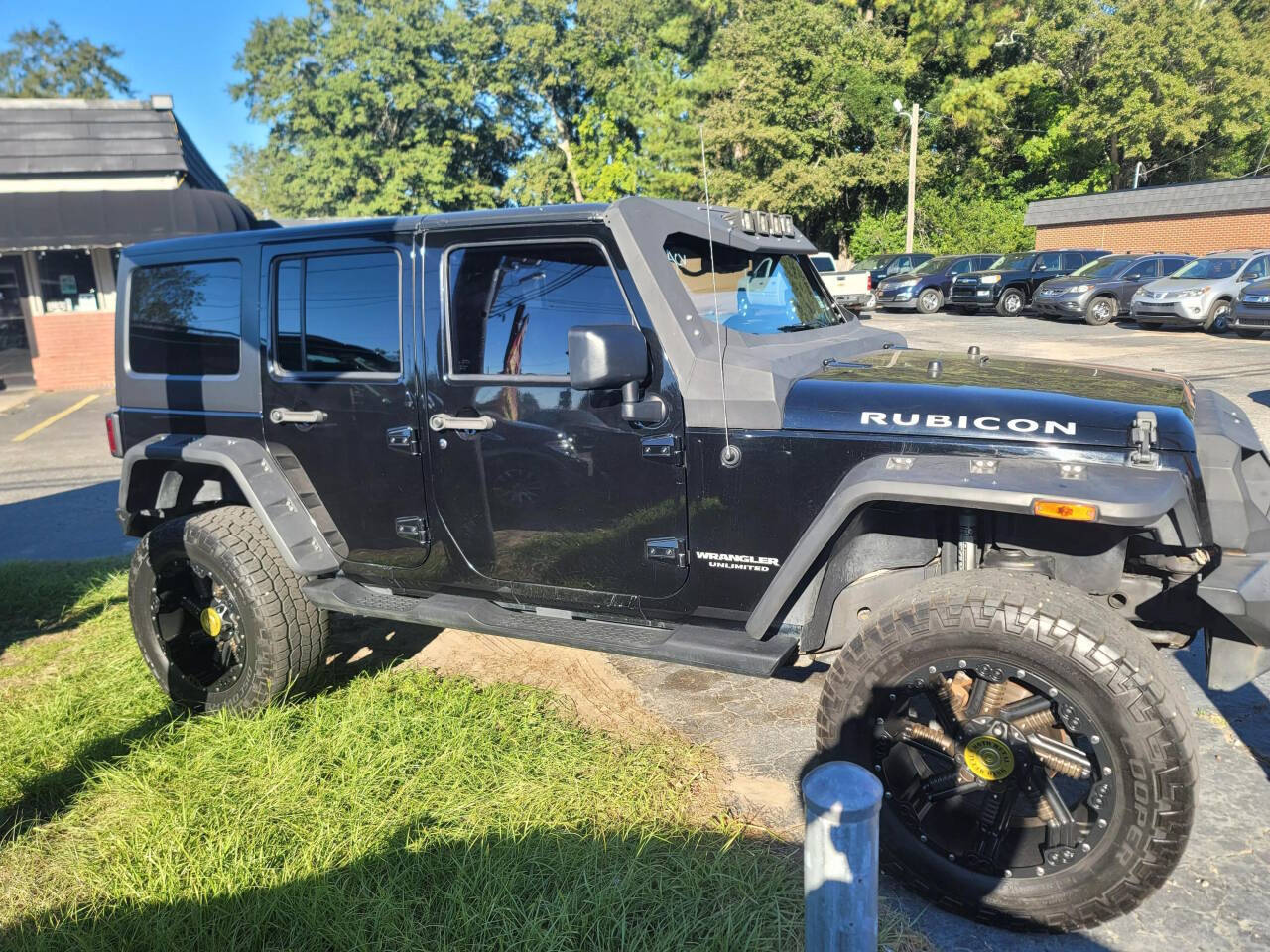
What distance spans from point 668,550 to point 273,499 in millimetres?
1755

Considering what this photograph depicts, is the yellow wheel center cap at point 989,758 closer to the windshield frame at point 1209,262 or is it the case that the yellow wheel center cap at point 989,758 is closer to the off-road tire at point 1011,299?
the windshield frame at point 1209,262

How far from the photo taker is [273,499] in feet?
12.4

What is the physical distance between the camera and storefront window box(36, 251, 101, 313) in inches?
685

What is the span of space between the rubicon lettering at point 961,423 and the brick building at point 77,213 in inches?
652

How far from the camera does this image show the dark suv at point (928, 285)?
23625mm

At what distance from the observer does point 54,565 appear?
6.41 m

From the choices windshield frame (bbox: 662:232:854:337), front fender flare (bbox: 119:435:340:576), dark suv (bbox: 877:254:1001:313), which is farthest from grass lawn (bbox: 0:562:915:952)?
dark suv (bbox: 877:254:1001:313)

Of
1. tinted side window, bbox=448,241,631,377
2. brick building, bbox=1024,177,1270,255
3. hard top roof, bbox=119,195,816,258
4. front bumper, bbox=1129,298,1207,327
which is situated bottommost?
tinted side window, bbox=448,241,631,377

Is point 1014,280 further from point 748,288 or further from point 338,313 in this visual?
point 338,313

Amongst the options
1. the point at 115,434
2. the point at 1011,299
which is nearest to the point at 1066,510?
the point at 115,434

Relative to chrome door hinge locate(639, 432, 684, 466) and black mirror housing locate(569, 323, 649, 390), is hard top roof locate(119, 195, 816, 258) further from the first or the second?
chrome door hinge locate(639, 432, 684, 466)

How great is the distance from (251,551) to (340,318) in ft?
3.45

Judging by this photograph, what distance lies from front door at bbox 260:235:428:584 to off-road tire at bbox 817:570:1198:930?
1842 mm

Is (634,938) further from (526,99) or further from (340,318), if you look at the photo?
(526,99)
